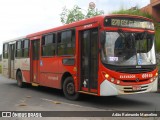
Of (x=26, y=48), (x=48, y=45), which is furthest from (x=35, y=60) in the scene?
(x=48, y=45)

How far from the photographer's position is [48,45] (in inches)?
587

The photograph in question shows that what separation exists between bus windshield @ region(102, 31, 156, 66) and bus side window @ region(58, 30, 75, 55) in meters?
2.07

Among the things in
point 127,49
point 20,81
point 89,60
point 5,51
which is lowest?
point 20,81

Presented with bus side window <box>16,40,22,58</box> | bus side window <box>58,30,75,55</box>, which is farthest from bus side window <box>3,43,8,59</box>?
bus side window <box>58,30,75,55</box>

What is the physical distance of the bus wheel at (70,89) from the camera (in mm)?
12570

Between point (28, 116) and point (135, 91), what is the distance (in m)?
3.78

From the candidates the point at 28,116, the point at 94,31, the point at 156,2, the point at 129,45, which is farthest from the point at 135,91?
the point at 156,2

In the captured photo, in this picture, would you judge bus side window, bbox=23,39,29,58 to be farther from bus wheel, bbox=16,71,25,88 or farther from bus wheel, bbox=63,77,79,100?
bus wheel, bbox=63,77,79,100

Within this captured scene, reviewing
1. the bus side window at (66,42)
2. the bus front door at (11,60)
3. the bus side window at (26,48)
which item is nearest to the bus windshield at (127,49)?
the bus side window at (66,42)

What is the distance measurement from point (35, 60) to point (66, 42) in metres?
3.91

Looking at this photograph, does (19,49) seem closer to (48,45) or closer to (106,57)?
(48,45)

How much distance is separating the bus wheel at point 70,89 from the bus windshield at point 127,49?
2.39 metres

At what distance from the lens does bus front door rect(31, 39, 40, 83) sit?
16.3 meters

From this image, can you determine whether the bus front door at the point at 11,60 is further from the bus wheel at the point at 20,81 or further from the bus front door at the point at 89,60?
the bus front door at the point at 89,60
